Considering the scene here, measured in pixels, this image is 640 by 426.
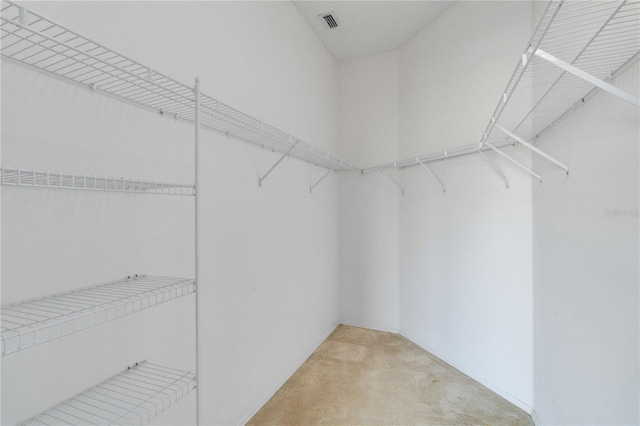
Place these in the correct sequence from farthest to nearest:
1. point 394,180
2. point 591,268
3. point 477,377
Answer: point 394,180
point 477,377
point 591,268

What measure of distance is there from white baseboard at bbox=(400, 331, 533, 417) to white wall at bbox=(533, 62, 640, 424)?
0.19 m

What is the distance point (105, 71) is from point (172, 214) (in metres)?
0.63

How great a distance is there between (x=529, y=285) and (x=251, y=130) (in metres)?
2.06

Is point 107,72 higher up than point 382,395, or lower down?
higher up

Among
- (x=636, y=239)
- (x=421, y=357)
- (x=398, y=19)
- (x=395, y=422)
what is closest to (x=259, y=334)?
(x=395, y=422)

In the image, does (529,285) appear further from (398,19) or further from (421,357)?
(398,19)

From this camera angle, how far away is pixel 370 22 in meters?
2.83

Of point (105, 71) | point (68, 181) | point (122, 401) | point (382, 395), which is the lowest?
point (382, 395)

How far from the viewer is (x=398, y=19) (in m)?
2.81

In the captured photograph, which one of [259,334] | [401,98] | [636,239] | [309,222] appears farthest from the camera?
[401,98]

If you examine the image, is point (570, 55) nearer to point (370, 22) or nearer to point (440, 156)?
point (440, 156)

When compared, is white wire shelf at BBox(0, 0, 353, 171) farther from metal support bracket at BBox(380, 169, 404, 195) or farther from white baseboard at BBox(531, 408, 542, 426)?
white baseboard at BBox(531, 408, 542, 426)

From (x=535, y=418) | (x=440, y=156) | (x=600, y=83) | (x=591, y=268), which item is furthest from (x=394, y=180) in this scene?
(x=600, y=83)

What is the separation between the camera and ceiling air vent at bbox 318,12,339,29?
272 centimetres
